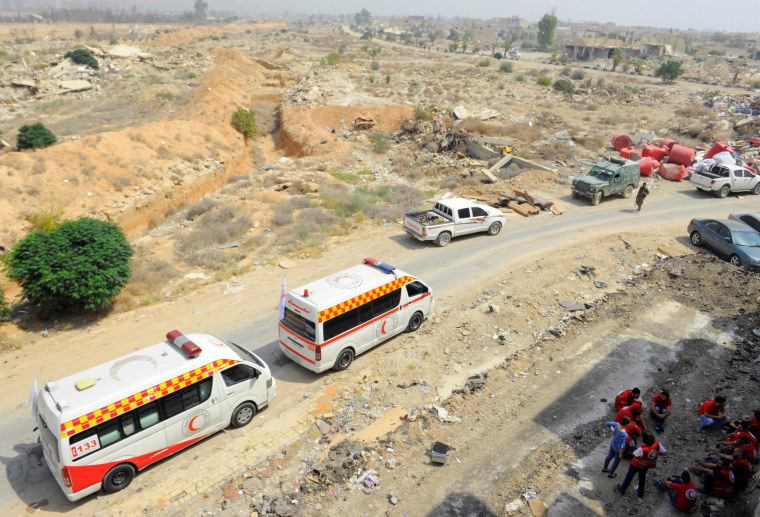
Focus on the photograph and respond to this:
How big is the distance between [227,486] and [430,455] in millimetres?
4028

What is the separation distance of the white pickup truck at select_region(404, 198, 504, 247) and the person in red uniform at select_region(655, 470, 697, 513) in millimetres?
12515

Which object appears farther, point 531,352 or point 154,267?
point 154,267

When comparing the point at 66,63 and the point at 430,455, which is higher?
the point at 66,63

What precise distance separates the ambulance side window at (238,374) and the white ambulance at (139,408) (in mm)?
21

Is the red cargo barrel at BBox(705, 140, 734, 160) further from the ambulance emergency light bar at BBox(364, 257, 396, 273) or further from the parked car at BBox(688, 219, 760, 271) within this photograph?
the ambulance emergency light bar at BBox(364, 257, 396, 273)

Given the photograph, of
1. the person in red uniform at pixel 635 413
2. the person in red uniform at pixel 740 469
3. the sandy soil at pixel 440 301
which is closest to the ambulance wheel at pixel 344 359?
the sandy soil at pixel 440 301

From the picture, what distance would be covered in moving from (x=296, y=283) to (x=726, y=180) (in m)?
26.0

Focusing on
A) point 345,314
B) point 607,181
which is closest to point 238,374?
point 345,314

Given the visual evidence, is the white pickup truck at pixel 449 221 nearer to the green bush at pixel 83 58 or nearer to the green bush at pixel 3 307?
the green bush at pixel 3 307

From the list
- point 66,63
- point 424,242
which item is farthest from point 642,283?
point 66,63

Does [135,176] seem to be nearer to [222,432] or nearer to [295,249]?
[295,249]

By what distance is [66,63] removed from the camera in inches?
2295

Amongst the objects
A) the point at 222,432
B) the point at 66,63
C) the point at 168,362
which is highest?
the point at 66,63

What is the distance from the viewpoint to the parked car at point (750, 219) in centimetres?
1987
